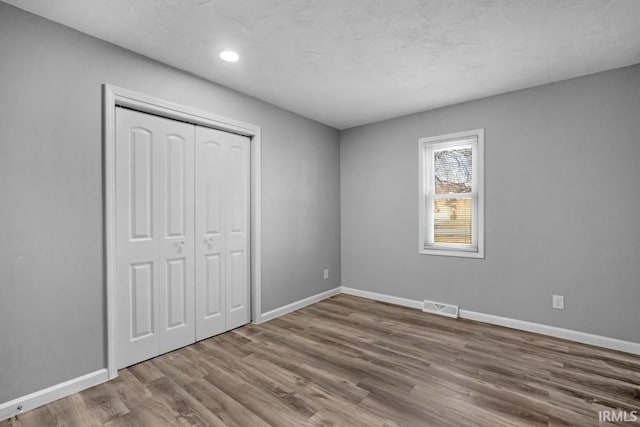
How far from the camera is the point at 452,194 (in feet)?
12.6

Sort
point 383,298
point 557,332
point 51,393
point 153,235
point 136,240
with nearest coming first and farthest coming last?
1. point 51,393
2. point 136,240
3. point 153,235
4. point 557,332
5. point 383,298

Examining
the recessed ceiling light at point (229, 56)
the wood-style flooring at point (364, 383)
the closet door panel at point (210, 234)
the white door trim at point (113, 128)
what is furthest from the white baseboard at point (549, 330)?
the recessed ceiling light at point (229, 56)

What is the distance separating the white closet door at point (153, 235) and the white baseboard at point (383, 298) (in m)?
2.49

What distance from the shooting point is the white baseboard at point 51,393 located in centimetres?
187

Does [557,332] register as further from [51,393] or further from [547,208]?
[51,393]

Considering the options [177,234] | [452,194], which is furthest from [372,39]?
[177,234]

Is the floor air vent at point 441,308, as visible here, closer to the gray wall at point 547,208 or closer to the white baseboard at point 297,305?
the gray wall at point 547,208

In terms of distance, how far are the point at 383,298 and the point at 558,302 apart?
202 cm

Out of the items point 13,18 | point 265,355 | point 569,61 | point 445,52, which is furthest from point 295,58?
point 265,355

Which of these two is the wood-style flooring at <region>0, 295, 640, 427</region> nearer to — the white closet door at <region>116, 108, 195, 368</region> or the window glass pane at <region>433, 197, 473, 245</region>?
the white closet door at <region>116, 108, 195, 368</region>

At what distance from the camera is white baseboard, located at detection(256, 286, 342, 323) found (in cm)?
361

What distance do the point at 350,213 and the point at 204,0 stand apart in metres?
3.37

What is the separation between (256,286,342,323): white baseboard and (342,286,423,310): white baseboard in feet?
0.67

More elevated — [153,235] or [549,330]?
[153,235]
